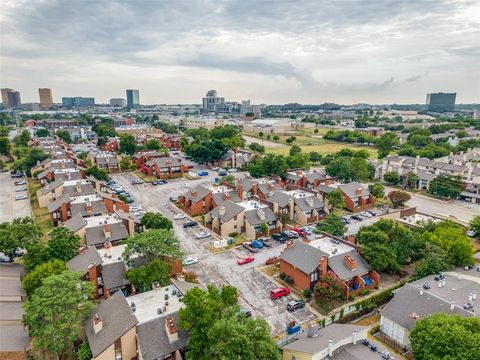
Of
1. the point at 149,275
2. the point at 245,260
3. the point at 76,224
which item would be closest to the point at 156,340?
the point at 149,275

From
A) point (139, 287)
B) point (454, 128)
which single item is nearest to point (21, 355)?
point (139, 287)

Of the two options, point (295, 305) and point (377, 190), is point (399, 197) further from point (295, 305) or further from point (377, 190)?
point (295, 305)

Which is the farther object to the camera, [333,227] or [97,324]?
[333,227]

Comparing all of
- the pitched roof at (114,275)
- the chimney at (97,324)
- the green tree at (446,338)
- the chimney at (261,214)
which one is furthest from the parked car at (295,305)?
the chimney at (261,214)

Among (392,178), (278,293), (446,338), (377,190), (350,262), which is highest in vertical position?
(446,338)

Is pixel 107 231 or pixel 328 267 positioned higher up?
pixel 107 231

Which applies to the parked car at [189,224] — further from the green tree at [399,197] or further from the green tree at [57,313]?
the green tree at [399,197]

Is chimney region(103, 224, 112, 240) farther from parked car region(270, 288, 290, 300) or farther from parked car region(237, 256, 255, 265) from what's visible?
parked car region(270, 288, 290, 300)

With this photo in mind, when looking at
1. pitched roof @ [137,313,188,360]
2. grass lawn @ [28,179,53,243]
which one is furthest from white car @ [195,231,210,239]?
pitched roof @ [137,313,188,360]
